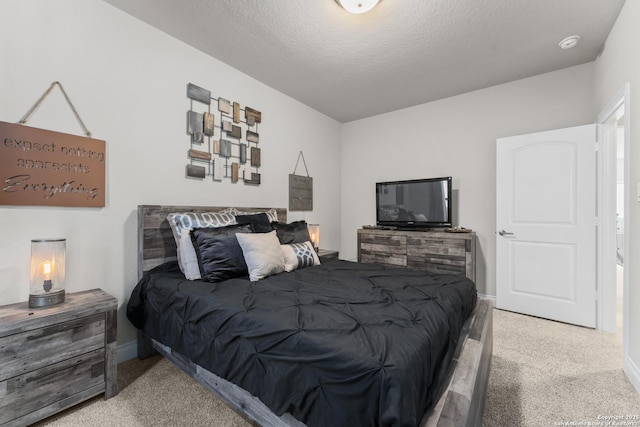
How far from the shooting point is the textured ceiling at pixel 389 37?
2.11 metres

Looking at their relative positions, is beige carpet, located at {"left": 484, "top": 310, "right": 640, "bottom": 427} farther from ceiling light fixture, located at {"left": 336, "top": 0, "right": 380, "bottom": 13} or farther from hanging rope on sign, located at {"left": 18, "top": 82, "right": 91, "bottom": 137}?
hanging rope on sign, located at {"left": 18, "top": 82, "right": 91, "bottom": 137}

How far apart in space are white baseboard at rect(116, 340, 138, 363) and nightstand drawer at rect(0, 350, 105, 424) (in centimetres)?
49

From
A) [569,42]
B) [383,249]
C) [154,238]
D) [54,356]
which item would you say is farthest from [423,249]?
[54,356]

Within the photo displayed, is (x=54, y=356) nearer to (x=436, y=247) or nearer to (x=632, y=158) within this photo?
(x=436, y=247)

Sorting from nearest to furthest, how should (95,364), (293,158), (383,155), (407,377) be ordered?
(407,377) → (95,364) → (293,158) → (383,155)

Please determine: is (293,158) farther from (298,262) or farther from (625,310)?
(625,310)

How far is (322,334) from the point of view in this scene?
1105 mm

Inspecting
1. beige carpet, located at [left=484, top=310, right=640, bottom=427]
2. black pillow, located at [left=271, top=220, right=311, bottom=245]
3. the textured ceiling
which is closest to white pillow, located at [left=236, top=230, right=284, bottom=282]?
black pillow, located at [left=271, top=220, right=311, bottom=245]

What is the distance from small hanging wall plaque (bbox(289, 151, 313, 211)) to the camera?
373 cm

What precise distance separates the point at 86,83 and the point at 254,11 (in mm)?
1309

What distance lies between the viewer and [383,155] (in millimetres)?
4309

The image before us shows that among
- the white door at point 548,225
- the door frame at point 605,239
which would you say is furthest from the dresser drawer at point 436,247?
the door frame at point 605,239

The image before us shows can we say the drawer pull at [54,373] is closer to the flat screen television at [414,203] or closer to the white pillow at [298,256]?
the white pillow at [298,256]

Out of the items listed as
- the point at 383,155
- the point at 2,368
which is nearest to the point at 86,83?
the point at 2,368
